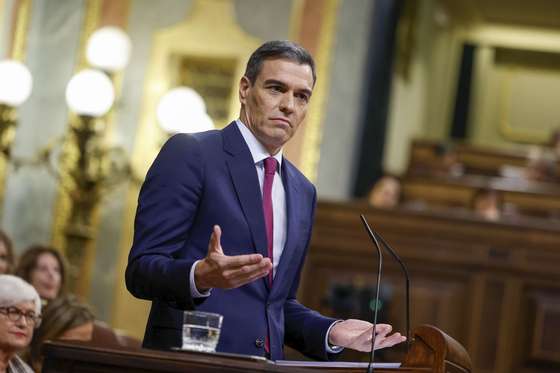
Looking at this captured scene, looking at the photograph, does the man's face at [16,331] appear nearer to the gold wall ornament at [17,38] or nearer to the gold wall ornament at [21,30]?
the gold wall ornament at [17,38]

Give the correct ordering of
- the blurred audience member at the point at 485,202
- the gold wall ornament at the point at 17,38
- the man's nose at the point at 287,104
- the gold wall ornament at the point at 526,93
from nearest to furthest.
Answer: the man's nose at the point at 287,104, the gold wall ornament at the point at 17,38, the blurred audience member at the point at 485,202, the gold wall ornament at the point at 526,93

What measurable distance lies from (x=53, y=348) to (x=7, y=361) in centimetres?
162

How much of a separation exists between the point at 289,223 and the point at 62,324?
2165 mm

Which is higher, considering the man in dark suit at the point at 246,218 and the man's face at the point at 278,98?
the man's face at the point at 278,98

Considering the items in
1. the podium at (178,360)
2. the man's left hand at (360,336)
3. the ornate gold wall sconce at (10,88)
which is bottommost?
the podium at (178,360)

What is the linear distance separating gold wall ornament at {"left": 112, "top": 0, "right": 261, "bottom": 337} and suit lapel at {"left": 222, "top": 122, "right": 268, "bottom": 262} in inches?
282

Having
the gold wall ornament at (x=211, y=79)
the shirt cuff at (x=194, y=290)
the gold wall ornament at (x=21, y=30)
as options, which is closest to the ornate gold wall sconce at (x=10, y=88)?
the gold wall ornament at (x=21, y=30)

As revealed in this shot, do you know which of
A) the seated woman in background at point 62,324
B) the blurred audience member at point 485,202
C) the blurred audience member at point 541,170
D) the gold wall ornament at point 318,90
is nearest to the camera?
the seated woman in background at point 62,324

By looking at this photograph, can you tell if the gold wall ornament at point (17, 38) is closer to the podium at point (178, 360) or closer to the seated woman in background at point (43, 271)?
the seated woman in background at point (43, 271)

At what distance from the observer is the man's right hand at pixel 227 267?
95.2 inches

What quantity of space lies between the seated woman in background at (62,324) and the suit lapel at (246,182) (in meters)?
2.10

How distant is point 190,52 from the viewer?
10352 millimetres

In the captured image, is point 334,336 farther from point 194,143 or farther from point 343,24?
point 343,24

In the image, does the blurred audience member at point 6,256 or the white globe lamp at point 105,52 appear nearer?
the blurred audience member at point 6,256
